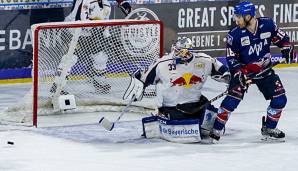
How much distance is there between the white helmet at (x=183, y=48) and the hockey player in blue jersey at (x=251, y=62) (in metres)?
0.35

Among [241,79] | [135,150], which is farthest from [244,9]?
[135,150]

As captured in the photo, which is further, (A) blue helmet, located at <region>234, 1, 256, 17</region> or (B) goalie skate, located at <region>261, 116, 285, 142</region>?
(B) goalie skate, located at <region>261, 116, 285, 142</region>

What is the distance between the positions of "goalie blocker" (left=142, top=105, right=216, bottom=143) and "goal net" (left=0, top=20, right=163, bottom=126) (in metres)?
1.38

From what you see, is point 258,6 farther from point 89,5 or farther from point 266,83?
point 266,83

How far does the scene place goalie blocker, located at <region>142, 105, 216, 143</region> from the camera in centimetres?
1071

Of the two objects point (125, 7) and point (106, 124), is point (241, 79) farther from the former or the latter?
point (125, 7)

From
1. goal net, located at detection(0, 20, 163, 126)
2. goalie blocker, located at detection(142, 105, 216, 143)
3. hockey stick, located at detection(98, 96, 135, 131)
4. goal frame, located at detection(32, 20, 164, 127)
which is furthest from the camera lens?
goal net, located at detection(0, 20, 163, 126)

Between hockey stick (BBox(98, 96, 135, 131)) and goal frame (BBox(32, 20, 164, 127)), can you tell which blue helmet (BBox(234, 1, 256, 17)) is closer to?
hockey stick (BBox(98, 96, 135, 131))

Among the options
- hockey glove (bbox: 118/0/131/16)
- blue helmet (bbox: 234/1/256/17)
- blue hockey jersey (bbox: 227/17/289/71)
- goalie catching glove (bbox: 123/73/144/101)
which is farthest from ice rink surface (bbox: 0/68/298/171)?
hockey glove (bbox: 118/0/131/16)

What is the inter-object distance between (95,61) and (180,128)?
2.13 metres

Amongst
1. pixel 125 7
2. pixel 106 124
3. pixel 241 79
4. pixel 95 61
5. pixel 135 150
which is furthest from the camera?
pixel 125 7

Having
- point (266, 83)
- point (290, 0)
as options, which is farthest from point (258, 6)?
point (266, 83)

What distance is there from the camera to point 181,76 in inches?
431

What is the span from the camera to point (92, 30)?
12406 millimetres
